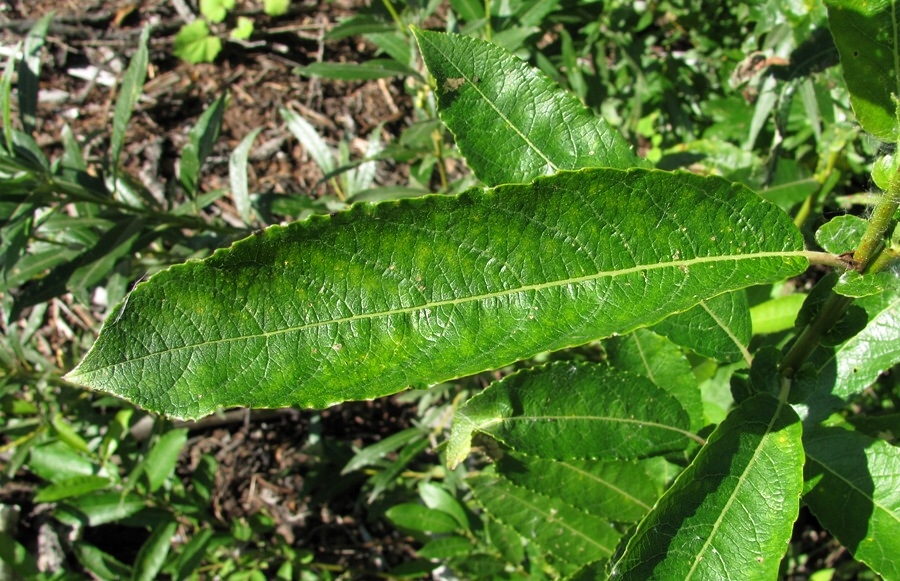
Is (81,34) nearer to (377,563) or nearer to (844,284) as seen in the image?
(377,563)

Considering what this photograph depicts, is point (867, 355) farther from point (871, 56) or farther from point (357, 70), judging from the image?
point (357, 70)

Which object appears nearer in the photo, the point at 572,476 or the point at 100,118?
the point at 572,476

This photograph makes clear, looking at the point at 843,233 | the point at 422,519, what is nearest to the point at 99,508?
the point at 422,519

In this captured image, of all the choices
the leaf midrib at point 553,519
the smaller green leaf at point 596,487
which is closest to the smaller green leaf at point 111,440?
the leaf midrib at point 553,519

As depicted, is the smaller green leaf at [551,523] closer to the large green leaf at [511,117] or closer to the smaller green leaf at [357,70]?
the large green leaf at [511,117]

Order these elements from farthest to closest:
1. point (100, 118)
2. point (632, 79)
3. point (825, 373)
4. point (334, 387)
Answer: point (100, 118), point (632, 79), point (825, 373), point (334, 387)

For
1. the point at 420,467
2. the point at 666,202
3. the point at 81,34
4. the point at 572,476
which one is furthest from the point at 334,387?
the point at 81,34
